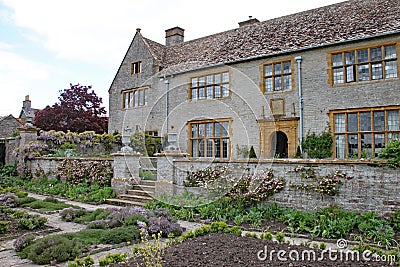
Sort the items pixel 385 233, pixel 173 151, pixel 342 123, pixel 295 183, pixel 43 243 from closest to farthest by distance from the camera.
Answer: pixel 43 243, pixel 385 233, pixel 295 183, pixel 173 151, pixel 342 123

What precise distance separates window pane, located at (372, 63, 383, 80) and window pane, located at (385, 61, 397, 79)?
19 centimetres

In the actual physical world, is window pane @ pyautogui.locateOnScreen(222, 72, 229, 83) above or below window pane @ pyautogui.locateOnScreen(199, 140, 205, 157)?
above

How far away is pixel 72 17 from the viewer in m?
9.68

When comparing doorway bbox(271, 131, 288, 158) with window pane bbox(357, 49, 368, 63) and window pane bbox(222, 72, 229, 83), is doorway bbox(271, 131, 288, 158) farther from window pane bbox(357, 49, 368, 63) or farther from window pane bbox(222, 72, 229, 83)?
window pane bbox(357, 49, 368, 63)

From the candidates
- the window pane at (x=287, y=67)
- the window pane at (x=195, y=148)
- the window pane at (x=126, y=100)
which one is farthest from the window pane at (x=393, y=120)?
the window pane at (x=126, y=100)

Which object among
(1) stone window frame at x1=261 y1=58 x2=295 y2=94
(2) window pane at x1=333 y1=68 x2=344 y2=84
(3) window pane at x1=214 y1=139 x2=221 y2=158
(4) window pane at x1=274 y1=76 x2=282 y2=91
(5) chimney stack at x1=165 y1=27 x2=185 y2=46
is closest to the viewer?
(2) window pane at x1=333 y1=68 x2=344 y2=84

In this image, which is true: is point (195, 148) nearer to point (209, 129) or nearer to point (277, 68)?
point (209, 129)

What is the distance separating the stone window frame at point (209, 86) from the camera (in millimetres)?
15310

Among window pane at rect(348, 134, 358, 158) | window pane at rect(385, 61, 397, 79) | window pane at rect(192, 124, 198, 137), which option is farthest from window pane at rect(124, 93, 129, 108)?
window pane at rect(385, 61, 397, 79)

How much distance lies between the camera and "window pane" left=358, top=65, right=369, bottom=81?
1181 cm

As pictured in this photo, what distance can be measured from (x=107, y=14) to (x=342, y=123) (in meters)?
9.14

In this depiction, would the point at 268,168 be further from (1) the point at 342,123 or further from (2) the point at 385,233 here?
(1) the point at 342,123

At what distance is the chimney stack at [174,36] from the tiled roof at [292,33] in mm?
2424

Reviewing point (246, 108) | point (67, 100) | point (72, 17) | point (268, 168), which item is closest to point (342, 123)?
point (246, 108)
